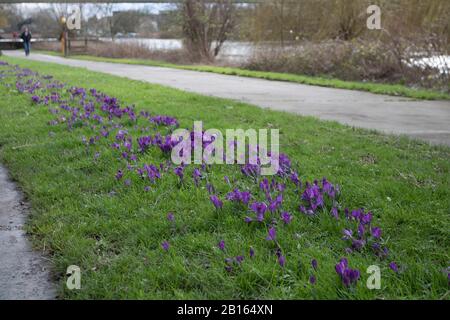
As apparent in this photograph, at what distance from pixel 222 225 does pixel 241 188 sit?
70 cm

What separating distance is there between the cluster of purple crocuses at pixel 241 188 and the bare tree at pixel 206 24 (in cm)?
1893

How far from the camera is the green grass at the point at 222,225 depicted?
2.48 m

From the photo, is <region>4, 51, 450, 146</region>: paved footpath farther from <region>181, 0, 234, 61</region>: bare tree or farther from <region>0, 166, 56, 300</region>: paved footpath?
<region>181, 0, 234, 61</region>: bare tree

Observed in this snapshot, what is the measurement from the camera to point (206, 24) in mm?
25375

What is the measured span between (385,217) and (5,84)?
415 inches

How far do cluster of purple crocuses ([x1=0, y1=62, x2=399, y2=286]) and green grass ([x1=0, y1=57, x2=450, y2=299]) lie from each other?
58 mm

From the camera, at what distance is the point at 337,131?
242 inches

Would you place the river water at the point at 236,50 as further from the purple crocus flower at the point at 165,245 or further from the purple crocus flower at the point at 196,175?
the purple crocus flower at the point at 165,245

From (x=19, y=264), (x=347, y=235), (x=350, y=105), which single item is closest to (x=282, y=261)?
(x=347, y=235)

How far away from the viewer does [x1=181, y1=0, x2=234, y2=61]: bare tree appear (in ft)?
83.3

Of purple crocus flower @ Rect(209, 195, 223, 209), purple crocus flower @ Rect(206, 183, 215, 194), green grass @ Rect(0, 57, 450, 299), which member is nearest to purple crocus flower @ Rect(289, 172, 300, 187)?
green grass @ Rect(0, 57, 450, 299)

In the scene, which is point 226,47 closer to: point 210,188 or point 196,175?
point 196,175

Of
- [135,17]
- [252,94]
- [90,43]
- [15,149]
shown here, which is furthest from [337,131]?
[135,17]
